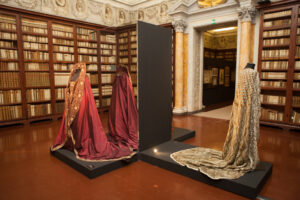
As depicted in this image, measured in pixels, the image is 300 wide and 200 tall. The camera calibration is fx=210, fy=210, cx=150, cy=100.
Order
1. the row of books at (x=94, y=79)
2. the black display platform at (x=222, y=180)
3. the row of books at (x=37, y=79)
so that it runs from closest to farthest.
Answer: the black display platform at (x=222, y=180) → the row of books at (x=37, y=79) → the row of books at (x=94, y=79)

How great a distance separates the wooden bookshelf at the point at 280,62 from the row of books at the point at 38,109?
5.74 m

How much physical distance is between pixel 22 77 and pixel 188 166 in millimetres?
4900

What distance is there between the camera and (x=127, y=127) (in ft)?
12.4

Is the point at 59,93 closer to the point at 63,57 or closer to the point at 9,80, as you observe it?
the point at 63,57

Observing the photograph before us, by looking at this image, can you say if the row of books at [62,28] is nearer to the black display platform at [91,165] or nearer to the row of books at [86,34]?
the row of books at [86,34]

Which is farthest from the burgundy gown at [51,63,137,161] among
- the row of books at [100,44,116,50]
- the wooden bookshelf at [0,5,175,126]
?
the row of books at [100,44,116,50]

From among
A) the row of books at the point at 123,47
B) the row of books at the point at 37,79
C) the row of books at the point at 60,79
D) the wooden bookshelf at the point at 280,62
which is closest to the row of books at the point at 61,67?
the row of books at the point at 60,79

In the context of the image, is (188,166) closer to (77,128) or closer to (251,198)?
(251,198)

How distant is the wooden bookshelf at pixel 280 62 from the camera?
4727mm

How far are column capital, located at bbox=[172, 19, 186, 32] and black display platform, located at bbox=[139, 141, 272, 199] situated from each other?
4.21 meters

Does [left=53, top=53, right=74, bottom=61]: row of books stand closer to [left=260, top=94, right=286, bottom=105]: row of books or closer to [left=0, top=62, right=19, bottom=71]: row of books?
[left=0, top=62, right=19, bottom=71]: row of books

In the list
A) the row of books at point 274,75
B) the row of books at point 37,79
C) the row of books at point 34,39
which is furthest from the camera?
the row of books at point 37,79

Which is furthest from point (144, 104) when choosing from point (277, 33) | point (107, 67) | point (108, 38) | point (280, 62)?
point (108, 38)

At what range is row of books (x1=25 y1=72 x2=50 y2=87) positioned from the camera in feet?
18.4
